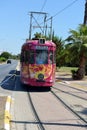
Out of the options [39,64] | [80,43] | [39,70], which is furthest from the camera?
[80,43]

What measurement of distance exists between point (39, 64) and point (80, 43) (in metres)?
13.7

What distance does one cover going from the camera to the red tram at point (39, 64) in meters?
25.5

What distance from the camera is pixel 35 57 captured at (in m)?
25.6

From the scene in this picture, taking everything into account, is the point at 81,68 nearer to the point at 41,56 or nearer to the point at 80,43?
the point at 80,43

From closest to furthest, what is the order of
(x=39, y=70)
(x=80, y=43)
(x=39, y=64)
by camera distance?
(x=39, y=70) → (x=39, y=64) → (x=80, y=43)

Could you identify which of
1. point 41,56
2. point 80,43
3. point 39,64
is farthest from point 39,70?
point 80,43

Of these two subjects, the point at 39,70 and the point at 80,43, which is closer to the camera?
the point at 39,70

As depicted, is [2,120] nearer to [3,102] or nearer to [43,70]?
[3,102]

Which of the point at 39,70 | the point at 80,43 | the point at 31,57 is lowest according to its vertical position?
the point at 39,70

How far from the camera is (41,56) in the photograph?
25672 mm

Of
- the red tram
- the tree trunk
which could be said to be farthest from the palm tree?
the red tram

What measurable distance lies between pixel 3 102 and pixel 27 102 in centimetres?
199

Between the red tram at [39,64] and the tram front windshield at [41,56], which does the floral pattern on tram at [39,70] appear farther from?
the tram front windshield at [41,56]

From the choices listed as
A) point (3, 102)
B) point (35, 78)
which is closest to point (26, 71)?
point (35, 78)
